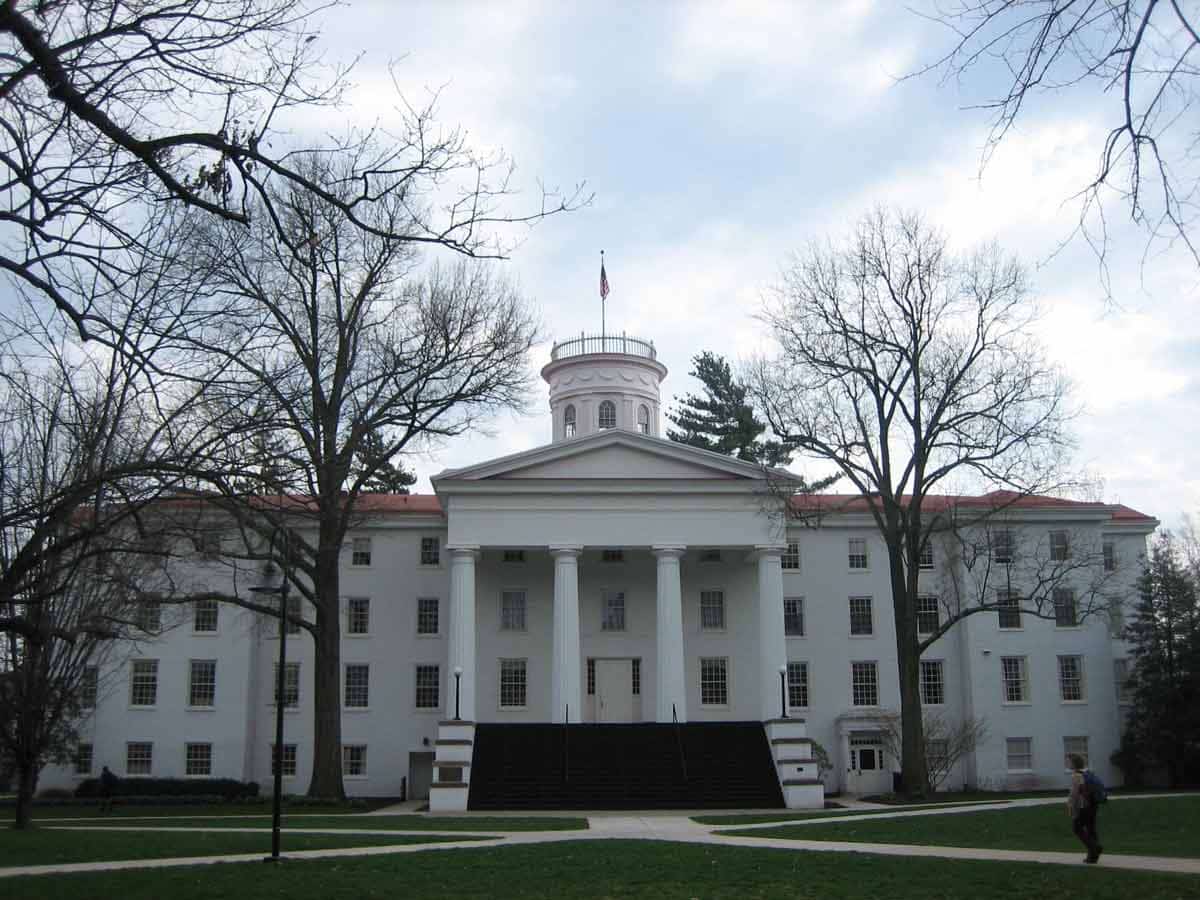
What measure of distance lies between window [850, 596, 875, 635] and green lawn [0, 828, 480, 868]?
2694cm

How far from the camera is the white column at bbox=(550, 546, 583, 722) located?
41.1m

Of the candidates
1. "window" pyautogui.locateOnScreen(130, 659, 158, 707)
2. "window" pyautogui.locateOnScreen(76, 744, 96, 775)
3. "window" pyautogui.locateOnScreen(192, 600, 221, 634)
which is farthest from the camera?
"window" pyautogui.locateOnScreen(192, 600, 221, 634)

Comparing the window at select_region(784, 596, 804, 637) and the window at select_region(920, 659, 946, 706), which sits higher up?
the window at select_region(784, 596, 804, 637)

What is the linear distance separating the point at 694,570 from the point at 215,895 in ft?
111

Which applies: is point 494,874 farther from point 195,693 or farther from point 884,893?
point 195,693

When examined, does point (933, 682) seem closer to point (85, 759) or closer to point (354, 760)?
point (354, 760)

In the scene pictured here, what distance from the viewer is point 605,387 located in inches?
2100

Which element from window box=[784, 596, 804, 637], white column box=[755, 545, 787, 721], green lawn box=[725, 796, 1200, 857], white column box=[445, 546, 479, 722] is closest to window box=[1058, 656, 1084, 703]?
window box=[784, 596, 804, 637]

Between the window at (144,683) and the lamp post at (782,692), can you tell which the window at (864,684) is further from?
the window at (144,683)

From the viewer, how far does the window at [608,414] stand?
2079 inches

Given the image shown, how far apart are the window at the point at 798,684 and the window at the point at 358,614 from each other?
17.0 metres

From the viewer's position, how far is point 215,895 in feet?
47.6

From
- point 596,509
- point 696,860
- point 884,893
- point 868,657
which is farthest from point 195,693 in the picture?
point 884,893

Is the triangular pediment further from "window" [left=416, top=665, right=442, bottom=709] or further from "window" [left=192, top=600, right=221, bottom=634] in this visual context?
"window" [left=192, top=600, right=221, bottom=634]
